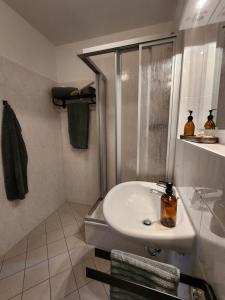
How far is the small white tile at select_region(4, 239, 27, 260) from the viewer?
4.76ft

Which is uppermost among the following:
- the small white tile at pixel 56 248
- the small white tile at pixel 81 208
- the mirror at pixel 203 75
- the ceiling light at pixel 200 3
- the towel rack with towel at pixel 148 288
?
the ceiling light at pixel 200 3

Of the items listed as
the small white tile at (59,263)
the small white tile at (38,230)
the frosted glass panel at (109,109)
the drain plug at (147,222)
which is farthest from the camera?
the small white tile at (38,230)

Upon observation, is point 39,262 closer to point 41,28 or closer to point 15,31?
point 15,31

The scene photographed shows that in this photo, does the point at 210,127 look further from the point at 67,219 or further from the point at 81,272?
the point at 67,219

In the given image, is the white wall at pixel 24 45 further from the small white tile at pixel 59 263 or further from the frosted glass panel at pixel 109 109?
the small white tile at pixel 59 263

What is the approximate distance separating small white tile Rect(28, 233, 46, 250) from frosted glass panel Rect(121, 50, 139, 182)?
→ 1.16m

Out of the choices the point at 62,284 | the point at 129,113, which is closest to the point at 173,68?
the point at 129,113

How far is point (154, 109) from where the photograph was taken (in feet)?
4.15

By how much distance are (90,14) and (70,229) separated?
245 centimetres

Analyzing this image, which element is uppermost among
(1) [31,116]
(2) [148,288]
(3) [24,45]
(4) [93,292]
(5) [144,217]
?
(3) [24,45]

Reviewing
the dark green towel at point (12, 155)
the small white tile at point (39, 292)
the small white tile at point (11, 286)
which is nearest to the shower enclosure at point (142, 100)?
the small white tile at point (39, 292)

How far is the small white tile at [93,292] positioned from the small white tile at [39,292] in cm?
26

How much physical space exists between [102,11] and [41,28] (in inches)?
30.2

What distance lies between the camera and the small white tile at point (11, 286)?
1114 mm
